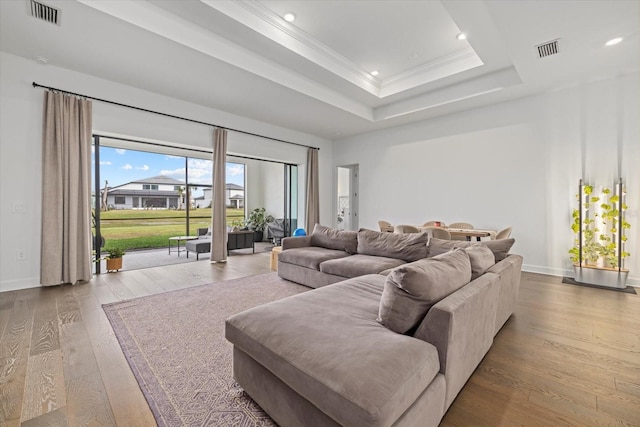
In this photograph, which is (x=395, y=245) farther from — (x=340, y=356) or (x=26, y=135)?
(x=26, y=135)

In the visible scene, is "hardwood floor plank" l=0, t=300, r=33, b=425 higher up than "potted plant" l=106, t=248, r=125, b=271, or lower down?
lower down

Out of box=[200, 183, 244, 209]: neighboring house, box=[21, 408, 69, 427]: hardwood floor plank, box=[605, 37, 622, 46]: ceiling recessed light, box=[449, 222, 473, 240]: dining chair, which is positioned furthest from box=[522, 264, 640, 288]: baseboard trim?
box=[200, 183, 244, 209]: neighboring house

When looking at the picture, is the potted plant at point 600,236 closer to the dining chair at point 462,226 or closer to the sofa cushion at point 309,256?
the dining chair at point 462,226

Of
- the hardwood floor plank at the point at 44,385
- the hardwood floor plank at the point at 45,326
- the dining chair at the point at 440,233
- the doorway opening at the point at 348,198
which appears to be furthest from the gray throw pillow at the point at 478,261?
the doorway opening at the point at 348,198

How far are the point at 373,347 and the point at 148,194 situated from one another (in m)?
8.29

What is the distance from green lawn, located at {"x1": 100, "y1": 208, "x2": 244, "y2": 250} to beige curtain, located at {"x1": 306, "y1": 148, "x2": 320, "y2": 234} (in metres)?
3.20

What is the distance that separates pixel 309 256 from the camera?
13.3 ft

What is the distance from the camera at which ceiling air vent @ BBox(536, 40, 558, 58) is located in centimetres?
353

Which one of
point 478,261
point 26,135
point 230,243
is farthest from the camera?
point 230,243

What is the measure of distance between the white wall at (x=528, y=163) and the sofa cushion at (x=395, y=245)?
2785 millimetres

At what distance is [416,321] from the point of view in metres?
1.58

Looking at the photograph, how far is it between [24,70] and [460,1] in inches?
219

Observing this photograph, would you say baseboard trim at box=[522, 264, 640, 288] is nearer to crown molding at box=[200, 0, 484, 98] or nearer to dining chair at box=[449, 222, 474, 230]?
dining chair at box=[449, 222, 474, 230]

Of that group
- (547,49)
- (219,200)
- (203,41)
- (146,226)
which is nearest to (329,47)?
(203,41)
